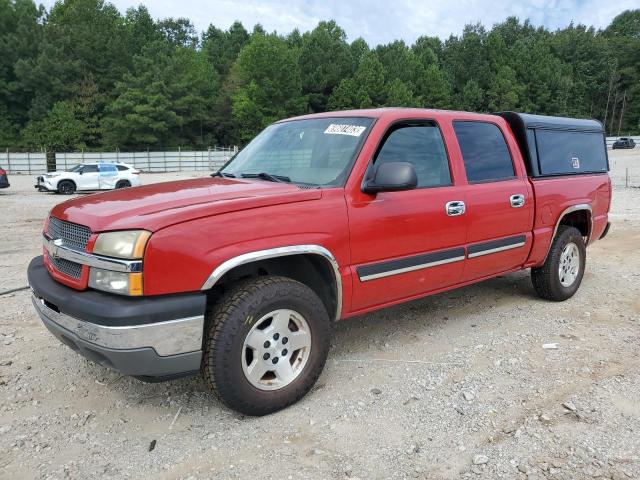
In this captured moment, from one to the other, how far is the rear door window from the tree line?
53532mm

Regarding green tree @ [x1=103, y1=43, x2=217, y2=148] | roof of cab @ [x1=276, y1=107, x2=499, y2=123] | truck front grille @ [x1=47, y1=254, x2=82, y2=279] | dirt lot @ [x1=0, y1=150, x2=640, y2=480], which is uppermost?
green tree @ [x1=103, y1=43, x2=217, y2=148]

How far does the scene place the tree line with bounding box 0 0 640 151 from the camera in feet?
186

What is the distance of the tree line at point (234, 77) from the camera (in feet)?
186

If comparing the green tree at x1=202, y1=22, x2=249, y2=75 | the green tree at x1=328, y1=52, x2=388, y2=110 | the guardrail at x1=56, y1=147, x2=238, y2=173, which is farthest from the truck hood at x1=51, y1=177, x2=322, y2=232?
the green tree at x1=202, y1=22, x2=249, y2=75

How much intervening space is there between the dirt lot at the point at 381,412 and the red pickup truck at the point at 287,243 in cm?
36

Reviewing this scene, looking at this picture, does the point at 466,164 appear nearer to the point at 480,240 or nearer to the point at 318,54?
the point at 480,240

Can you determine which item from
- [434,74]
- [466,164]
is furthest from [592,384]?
[434,74]

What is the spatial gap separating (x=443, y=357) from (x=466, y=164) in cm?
155

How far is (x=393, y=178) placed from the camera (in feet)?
10.8

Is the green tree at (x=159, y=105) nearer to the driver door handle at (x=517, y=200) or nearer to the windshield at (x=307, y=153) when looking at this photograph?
the windshield at (x=307, y=153)

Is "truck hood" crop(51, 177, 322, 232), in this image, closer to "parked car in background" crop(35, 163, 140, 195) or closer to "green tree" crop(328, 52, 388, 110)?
"parked car in background" crop(35, 163, 140, 195)

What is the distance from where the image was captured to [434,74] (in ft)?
265

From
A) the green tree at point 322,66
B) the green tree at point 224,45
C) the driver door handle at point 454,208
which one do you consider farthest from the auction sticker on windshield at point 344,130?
the green tree at point 224,45

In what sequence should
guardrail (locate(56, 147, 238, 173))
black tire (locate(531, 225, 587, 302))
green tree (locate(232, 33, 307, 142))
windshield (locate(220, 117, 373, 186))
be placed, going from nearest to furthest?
windshield (locate(220, 117, 373, 186)) < black tire (locate(531, 225, 587, 302)) < guardrail (locate(56, 147, 238, 173)) < green tree (locate(232, 33, 307, 142))
